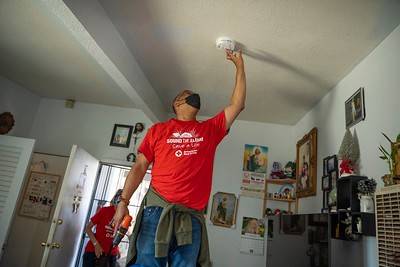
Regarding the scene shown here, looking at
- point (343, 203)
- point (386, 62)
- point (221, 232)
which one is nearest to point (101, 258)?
point (221, 232)

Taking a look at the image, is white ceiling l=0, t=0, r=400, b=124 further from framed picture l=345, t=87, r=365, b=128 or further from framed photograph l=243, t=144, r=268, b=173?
framed photograph l=243, t=144, r=268, b=173

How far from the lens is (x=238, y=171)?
3.28 metres

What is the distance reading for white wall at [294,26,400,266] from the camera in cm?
152

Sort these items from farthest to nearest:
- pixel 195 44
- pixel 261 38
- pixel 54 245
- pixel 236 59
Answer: pixel 54 245 → pixel 195 44 → pixel 261 38 → pixel 236 59

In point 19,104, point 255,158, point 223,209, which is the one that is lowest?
point 223,209

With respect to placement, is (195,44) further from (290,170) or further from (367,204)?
(290,170)

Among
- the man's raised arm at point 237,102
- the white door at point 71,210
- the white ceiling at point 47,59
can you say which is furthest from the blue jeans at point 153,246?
the white door at point 71,210

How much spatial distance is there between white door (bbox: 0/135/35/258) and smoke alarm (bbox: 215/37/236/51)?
212cm

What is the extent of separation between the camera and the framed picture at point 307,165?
2518mm

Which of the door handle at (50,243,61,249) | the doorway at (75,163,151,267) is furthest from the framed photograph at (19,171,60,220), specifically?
the door handle at (50,243,61,249)

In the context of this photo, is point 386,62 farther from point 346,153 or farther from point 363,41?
point 346,153

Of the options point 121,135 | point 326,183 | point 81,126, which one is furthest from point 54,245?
point 326,183

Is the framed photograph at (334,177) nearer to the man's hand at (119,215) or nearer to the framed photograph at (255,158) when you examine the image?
the framed photograph at (255,158)

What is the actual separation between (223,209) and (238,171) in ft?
1.50
